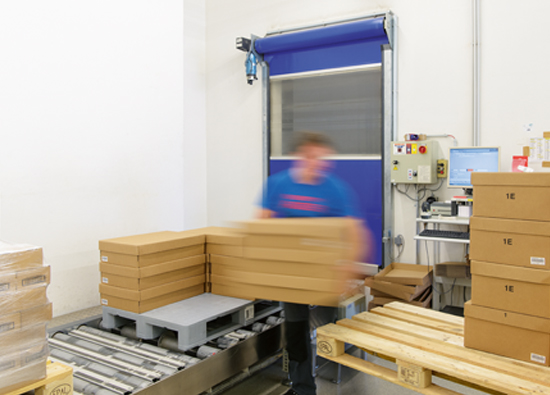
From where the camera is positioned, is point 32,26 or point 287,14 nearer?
point 32,26

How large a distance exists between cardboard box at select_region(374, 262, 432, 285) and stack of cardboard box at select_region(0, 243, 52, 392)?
3.09 meters

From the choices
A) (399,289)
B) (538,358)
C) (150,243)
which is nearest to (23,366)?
(150,243)

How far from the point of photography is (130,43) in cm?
392

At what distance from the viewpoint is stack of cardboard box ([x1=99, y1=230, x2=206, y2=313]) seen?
288 centimetres

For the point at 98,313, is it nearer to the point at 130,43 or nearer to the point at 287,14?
the point at 130,43

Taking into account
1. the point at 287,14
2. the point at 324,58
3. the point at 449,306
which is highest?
the point at 287,14

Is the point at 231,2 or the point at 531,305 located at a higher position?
the point at 231,2

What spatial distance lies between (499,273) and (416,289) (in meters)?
1.98

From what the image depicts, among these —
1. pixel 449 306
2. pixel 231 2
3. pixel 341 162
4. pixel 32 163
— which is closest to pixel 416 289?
pixel 449 306

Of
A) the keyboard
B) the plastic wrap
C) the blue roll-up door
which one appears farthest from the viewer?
the blue roll-up door

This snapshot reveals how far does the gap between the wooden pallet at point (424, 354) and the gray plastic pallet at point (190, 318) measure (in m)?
0.69

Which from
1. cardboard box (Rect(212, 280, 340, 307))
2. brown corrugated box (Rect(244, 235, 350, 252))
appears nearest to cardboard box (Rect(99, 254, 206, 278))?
cardboard box (Rect(212, 280, 340, 307))

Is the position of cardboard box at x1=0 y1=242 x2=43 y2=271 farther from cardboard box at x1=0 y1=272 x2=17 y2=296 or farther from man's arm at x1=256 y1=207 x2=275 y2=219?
man's arm at x1=256 y1=207 x2=275 y2=219

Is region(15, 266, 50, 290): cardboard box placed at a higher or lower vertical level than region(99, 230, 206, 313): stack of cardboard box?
higher
